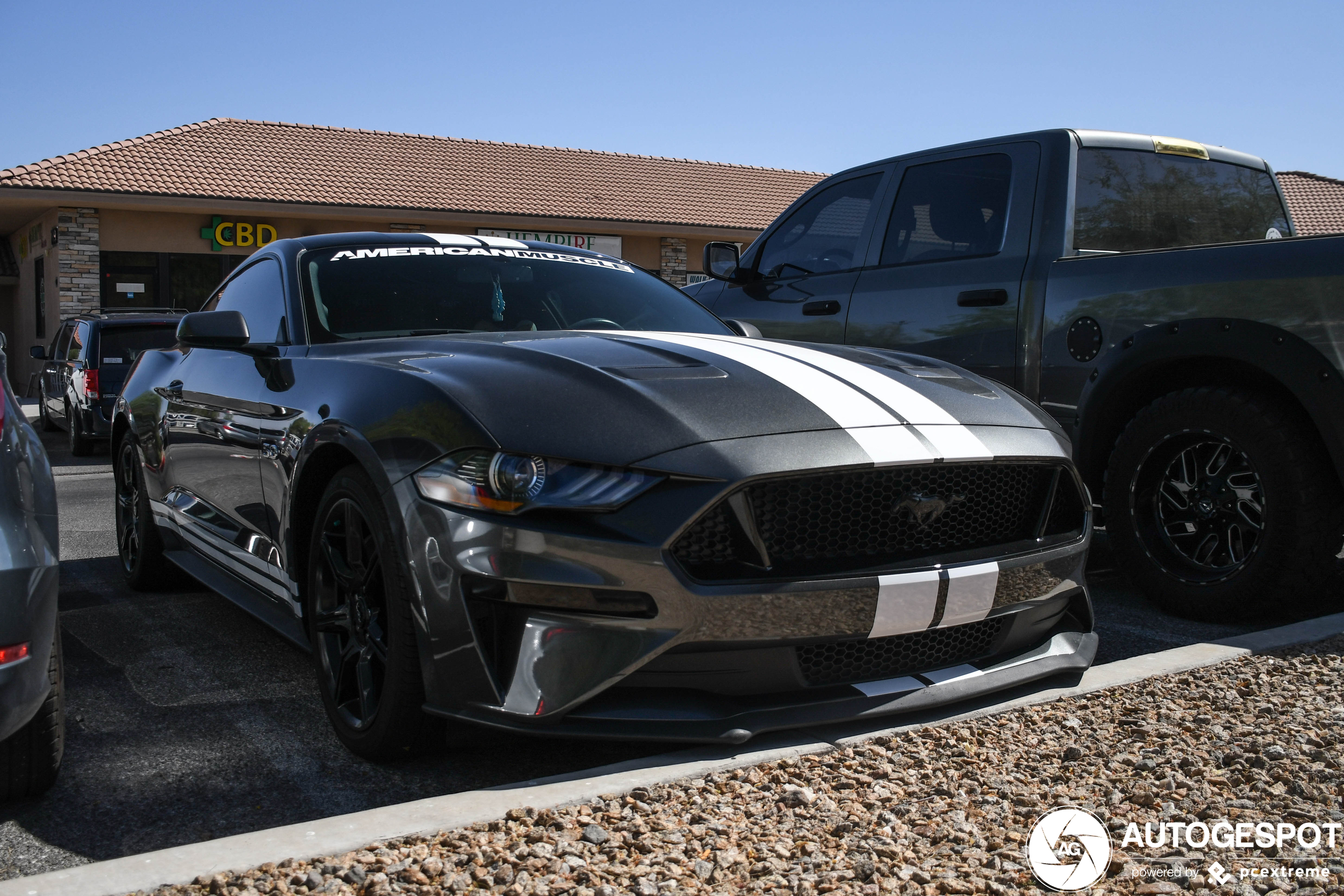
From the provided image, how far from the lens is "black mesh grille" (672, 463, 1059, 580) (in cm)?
275

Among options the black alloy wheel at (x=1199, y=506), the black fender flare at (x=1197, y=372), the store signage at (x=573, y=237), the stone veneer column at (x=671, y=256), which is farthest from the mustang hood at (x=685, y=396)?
the stone veneer column at (x=671, y=256)

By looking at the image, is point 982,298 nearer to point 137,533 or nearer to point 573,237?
point 137,533

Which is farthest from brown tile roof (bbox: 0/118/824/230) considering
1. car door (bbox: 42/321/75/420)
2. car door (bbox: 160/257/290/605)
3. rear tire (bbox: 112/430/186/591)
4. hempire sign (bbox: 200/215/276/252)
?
car door (bbox: 160/257/290/605)

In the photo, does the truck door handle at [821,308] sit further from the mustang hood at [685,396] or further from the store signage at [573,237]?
the store signage at [573,237]

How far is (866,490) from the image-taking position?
293 centimetres

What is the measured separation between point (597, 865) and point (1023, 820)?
2.96 feet

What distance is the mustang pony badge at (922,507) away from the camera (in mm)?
2961

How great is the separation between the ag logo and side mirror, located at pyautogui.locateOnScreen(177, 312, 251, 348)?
2.86m

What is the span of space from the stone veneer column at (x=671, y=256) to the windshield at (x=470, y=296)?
76.0ft

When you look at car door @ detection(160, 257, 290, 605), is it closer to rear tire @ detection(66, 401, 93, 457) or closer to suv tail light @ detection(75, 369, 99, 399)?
suv tail light @ detection(75, 369, 99, 399)

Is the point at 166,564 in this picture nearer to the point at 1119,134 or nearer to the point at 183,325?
the point at 183,325

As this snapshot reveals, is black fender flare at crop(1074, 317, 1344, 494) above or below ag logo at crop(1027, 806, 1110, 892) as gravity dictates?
above

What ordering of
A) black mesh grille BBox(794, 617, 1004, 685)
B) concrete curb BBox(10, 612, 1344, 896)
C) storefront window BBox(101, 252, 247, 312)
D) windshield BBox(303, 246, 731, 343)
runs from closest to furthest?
concrete curb BBox(10, 612, 1344, 896) < black mesh grille BBox(794, 617, 1004, 685) < windshield BBox(303, 246, 731, 343) < storefront window BBox(101, 252, 247, 312)

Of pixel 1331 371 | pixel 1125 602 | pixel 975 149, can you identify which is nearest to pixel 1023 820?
pixel 1331 371
